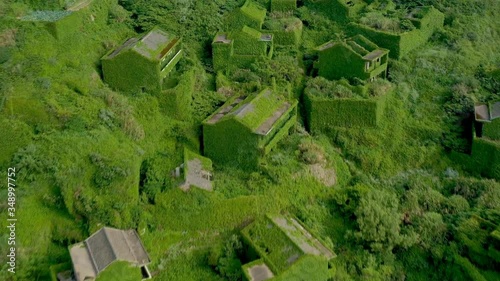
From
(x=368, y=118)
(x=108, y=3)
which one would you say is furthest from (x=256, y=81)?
(x=108, y=3)

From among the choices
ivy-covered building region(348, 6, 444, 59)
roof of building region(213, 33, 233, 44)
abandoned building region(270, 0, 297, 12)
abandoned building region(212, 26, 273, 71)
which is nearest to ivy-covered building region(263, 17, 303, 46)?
abandoned building region(212, 26, 273, 71)

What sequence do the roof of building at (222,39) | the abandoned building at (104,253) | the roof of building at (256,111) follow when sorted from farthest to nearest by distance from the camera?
the roof of building at (222,39), the roof of building at (256,111), the abandoned building at (104,253)

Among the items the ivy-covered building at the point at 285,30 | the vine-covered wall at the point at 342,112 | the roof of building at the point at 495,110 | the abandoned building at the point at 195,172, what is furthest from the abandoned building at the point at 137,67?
the roof of building at the point at 495,110

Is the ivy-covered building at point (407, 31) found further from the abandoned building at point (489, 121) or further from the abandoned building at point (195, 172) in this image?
the abandoned building at point (195, 172)

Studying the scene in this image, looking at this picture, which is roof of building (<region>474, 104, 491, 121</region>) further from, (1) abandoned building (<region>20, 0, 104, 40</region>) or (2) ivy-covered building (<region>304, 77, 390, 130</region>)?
(1) abandoned building (<region>20, 0, 104, 40</region>)

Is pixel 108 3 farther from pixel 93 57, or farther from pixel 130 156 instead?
pixel 130 156

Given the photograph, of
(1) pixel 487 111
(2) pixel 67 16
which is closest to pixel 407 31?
(1) pixel 487 111
